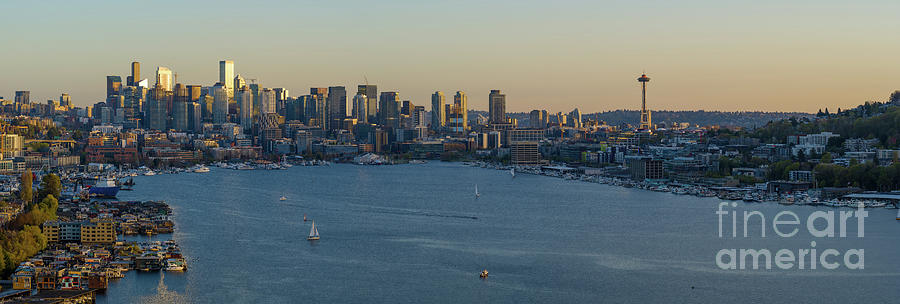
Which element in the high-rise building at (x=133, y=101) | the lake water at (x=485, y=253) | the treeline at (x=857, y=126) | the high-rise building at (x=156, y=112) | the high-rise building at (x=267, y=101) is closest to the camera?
the lake water at (x=485, y=253)

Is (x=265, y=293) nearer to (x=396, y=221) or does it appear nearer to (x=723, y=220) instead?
(x=396, y=221)

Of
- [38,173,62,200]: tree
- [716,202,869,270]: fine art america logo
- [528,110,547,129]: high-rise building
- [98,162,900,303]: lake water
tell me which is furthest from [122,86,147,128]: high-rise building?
[716,202,869,270]: fine art america logo

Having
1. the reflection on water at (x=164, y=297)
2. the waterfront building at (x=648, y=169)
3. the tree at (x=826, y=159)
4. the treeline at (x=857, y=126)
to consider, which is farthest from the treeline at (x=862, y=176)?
the reflection on water at (x=164, y=297)

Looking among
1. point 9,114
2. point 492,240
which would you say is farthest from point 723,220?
point 9,114

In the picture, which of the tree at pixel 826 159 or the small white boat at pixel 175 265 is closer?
the small white boat at pixel 175 265

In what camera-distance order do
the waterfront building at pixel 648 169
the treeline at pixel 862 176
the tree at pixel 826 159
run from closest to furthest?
the treeline at pixel 862 176, the tree at pixel 826 159, the waterfront building at pixel 648 169

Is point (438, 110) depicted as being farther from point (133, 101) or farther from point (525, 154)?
point (525, 154)

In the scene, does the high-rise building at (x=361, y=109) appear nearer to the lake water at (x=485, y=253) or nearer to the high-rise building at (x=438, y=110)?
the high-rise building at (x=438, y=110)
